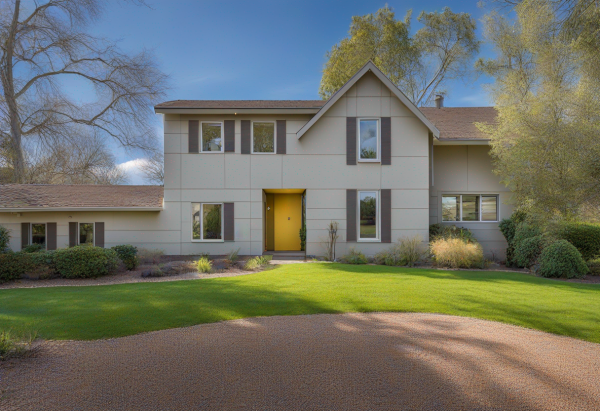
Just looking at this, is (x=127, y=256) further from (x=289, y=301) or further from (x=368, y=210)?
(x=368, y=210)

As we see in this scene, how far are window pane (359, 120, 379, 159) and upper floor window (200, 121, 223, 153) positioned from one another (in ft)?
19.1

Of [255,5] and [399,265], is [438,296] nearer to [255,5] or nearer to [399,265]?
[399,265]

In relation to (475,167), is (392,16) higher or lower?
higher

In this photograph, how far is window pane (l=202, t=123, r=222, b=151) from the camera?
14.2 m

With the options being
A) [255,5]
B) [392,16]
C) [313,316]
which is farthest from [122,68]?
[313,316]

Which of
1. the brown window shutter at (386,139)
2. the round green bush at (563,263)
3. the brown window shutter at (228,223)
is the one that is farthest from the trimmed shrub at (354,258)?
the round green bush at (563,263)

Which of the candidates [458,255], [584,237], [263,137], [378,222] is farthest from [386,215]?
[584,237]

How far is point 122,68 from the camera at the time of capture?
72.4 feet

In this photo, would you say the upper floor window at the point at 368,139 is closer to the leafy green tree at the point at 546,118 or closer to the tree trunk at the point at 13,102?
the leafy green tree at the point at 546,118

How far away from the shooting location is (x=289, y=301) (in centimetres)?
697

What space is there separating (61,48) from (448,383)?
26538 millimetres

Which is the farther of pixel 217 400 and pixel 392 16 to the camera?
pixel 392 16

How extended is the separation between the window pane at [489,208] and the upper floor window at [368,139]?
218 inches

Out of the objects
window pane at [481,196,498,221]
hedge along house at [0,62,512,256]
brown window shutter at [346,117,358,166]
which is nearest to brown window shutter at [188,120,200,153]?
hedge along house at [0,62,512,256]
